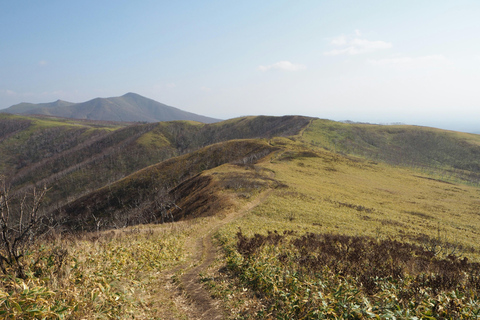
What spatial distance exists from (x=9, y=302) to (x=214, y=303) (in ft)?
26.2

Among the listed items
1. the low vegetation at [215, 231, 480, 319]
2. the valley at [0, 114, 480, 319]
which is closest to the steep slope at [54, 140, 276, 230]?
the valley at [0, 114, 480, 319]

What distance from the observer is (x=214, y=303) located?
11641 millimetres

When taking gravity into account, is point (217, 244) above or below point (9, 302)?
below

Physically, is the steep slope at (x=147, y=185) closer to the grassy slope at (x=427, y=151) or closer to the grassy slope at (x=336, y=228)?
the grassy slope at (x=336, y=228)

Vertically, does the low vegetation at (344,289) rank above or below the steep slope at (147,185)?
above

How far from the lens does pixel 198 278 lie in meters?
15.1

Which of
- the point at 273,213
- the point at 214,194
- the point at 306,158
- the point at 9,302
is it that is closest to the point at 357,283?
the point at 9,302

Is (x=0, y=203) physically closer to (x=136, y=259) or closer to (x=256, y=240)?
(x=136, y=259)

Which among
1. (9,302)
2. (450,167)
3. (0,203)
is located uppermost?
(0,203)

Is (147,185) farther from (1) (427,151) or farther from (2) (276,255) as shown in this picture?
(1) (427,151)

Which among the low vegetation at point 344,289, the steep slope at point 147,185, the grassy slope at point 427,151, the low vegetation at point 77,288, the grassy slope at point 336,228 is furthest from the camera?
the grassy slope at point 427,151

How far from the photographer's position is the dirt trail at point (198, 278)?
10969 mm

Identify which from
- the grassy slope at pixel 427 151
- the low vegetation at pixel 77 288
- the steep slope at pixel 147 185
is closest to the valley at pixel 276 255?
the low vegetation at pixel 77 288

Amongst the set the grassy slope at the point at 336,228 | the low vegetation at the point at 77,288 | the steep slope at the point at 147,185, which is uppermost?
the low vegetation at the point at 77,288
